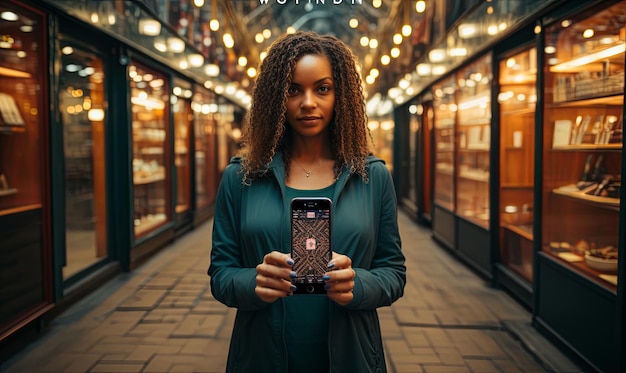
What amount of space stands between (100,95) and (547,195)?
215 inches

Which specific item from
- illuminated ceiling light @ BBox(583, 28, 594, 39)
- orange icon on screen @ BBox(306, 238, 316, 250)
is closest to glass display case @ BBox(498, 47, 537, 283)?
illuminated ceiling light @ BBox(583, 28, 594, 39)

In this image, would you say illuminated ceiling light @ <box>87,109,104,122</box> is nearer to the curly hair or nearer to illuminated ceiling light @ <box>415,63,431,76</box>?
the curly hair

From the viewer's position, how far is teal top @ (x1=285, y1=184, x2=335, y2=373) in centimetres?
173

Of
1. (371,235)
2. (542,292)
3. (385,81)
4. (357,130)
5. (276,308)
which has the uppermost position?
(385,81)

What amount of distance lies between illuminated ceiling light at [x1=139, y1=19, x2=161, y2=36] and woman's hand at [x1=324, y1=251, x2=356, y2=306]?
6889 millimetres

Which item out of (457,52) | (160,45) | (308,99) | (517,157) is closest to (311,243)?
(308,99)

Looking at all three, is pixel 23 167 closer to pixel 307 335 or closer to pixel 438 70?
pixel 307 335

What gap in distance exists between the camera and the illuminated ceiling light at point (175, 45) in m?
8.96

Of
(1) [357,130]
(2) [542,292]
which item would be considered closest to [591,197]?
(2) [542,292]

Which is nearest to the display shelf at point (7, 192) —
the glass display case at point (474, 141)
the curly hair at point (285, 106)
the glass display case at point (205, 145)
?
the curly hair at point (285, 106)

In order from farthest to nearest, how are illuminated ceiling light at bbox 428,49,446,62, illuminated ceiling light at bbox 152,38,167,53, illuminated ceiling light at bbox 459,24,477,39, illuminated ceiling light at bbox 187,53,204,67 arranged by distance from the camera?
illuminated ceiling light at bbox 187,53,204,67 → illuminated ceiling light at bbox 428,49,446,62 → illuminated ceiling light at bbox 152,38,167,53 → illuminated ceiling light at bbox 459,24,477,39

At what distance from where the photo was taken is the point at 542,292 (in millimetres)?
5008

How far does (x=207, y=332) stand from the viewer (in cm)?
493

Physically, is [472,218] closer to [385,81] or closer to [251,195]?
[251,195]
